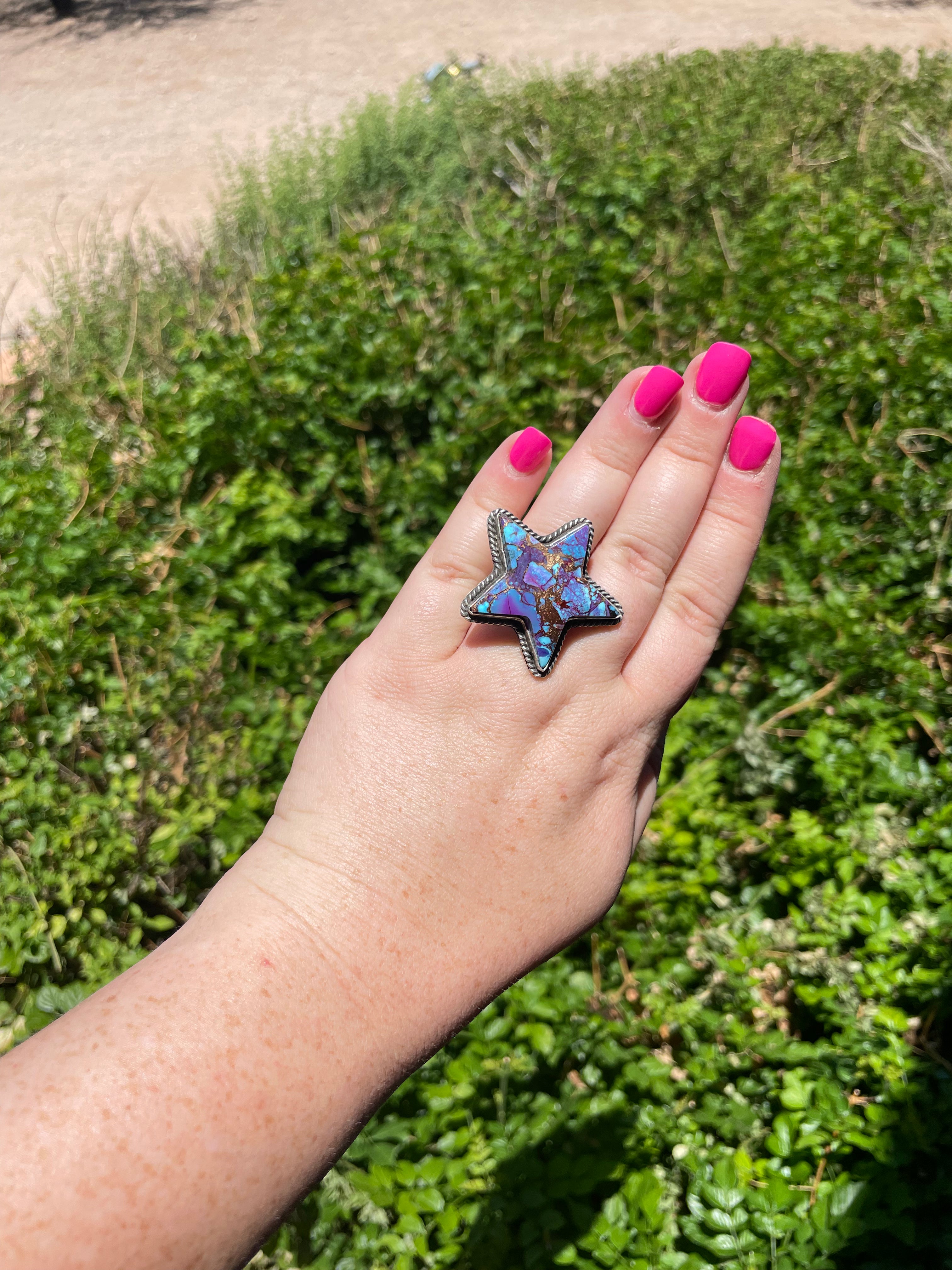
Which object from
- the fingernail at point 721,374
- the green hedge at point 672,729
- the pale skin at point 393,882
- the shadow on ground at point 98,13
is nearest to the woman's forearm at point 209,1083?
the pale skin at point 393,882

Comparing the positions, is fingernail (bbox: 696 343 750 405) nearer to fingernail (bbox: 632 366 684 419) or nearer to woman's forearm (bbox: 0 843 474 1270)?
fingernail (bbox: 632 366 684 419)

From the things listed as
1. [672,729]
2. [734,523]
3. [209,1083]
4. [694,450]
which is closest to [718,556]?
[734,523]

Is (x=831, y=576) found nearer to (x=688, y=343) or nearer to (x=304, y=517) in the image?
(x=688, y=343)

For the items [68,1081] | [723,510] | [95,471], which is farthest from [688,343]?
[68,1081]

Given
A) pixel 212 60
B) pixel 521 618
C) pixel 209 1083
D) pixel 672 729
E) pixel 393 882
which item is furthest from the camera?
pixel 212 60

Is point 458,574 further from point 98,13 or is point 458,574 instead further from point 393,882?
point 98,13
